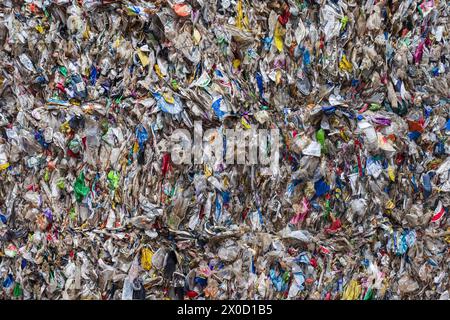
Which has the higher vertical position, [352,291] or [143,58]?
[143,58]

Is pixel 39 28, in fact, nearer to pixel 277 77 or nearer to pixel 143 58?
pixel 143 58

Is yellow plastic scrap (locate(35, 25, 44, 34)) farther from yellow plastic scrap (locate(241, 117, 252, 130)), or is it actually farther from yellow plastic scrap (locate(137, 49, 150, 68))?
yellow plastic scrap (locate(241, 117, 252, 130))

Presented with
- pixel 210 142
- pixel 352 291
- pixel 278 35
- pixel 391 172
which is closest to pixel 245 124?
pixel 210 142

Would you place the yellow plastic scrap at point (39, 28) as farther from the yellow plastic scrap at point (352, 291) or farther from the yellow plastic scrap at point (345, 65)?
the yellow plastic scrap at point (352, 291)

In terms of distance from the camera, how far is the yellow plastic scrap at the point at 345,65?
165cm

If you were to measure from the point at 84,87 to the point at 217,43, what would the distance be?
0.39m

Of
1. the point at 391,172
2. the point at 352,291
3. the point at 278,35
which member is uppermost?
the point at 278,35

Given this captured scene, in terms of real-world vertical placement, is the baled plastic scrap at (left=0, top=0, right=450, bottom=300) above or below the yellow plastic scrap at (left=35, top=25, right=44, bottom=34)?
below

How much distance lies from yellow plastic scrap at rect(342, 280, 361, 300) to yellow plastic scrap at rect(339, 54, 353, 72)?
59 centimetres

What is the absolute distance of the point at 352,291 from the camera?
1.65m

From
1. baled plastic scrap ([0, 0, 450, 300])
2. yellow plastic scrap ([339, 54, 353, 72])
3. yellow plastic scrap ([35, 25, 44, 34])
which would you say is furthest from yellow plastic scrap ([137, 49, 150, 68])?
yellow plastic scrap ([339, 54, 353, 72])

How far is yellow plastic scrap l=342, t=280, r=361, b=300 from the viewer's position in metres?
1.65

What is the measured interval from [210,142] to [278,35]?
351 millimetres

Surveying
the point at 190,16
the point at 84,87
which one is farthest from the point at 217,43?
the point at 84,87
